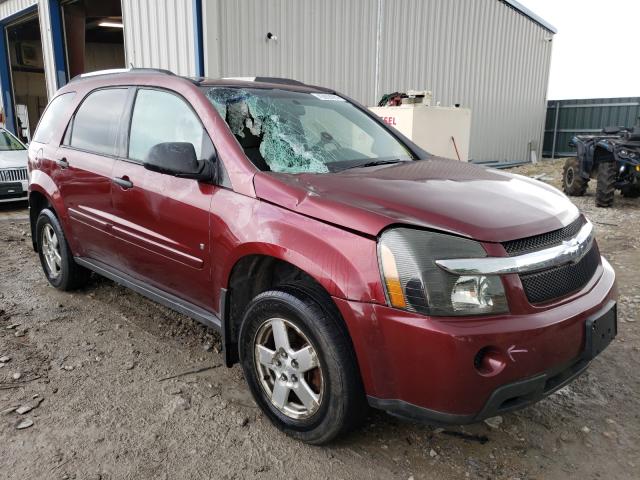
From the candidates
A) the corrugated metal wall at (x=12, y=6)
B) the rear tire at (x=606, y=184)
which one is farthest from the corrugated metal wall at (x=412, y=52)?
the corrugated metal wall at (x=12, y=6)

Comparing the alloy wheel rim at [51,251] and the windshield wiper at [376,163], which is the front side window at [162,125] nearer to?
the windshield wiper at [376,163]

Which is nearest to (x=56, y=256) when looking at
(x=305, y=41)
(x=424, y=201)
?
(x=424, y=201)

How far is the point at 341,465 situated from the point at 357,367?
490 mm

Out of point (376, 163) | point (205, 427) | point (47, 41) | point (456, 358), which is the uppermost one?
point (47, 41)

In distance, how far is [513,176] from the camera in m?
2.96

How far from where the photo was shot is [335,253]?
2.04 metres

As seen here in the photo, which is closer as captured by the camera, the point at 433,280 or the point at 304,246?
the point at 433,280

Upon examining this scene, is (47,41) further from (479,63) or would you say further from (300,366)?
(300,366)

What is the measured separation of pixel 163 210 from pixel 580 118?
62.8 ft

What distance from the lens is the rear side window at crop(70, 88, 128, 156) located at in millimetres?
3350

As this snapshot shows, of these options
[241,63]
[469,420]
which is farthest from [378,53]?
[469,420]

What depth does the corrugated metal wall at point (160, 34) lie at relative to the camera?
7.67m

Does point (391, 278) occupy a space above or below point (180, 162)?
below

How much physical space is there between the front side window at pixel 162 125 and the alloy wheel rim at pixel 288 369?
1.01 metres
